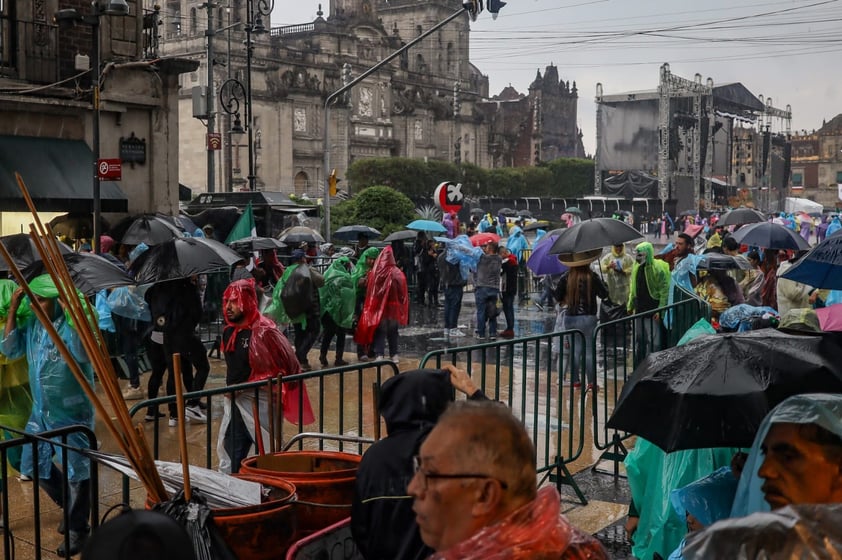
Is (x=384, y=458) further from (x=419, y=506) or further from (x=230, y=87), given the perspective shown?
(x=230, y=87)

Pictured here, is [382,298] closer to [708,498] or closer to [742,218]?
[742,218]

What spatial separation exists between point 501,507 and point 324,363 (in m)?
11.5

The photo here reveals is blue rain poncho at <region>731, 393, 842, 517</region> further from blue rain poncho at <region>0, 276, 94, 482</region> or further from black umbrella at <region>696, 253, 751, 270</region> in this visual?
black umbrella at <region>696, 253, 751, 270</region>

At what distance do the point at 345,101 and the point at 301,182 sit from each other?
8.67 m

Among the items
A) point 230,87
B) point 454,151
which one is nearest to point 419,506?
point 230,87

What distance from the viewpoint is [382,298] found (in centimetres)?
1379

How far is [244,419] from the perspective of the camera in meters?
6.70

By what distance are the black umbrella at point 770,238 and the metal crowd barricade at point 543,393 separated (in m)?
2.79

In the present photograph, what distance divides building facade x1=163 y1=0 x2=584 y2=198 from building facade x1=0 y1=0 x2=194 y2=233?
2874cm

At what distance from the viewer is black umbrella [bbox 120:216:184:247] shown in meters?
12.8

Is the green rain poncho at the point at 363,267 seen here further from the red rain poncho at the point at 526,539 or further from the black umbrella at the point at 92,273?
the red rain poncho at the point at 526,539

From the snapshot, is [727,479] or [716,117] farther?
[716,117]

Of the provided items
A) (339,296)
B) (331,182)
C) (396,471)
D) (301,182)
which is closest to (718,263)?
(339,296)

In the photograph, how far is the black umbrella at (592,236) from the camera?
10.5m
